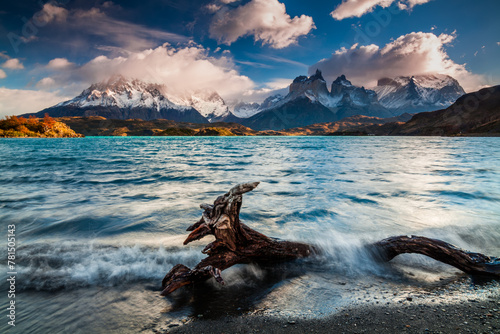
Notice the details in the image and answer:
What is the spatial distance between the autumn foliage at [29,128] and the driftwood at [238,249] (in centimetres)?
20210

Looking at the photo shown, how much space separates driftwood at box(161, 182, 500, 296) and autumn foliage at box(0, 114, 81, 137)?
202 m

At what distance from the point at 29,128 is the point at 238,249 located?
8828 inches

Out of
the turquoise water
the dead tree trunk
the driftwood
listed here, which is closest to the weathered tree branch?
the driftwood

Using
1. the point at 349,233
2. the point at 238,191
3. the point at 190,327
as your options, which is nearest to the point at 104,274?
the point at 190,327

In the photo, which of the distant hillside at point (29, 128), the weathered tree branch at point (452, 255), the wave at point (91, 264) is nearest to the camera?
the weathered tree branch at point (452, 255)

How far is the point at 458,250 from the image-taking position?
5.06 metres

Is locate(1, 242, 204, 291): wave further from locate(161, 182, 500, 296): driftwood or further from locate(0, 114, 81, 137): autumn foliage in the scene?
locate(0, 114, 81, 137): autumn foliage

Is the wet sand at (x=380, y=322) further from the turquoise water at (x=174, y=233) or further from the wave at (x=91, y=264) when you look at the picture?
the wave at (x=91, y=264)

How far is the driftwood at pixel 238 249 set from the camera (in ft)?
15.0

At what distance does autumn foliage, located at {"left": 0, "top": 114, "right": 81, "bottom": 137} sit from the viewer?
149 m

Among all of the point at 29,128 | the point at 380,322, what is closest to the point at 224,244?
the point at 380,322

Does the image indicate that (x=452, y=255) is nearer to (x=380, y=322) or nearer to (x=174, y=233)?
(x=380, y=322)

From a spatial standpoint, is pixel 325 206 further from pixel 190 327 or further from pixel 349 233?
pixel 190 327

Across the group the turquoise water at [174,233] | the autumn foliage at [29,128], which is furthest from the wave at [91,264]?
the autumn foliage at [29,128]
